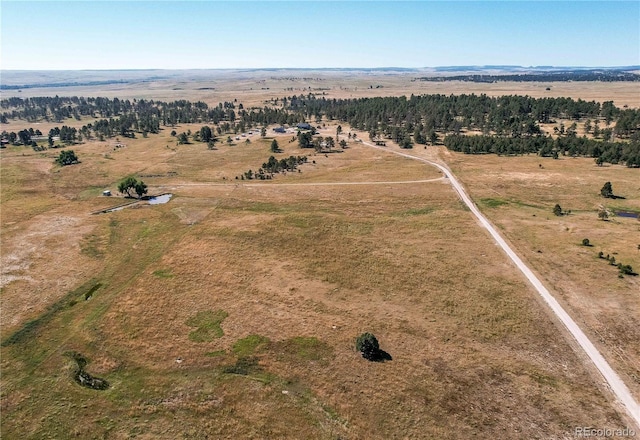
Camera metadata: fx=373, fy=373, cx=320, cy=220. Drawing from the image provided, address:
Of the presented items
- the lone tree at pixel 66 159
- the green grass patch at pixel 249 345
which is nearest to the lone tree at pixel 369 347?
the green grass patch at pixel 249 345

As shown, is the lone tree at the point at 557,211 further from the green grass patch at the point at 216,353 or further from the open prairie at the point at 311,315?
the green grass patch at the point at 216,353

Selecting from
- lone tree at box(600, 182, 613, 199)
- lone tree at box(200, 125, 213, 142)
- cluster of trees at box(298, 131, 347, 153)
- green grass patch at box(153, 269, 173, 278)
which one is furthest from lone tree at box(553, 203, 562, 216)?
lone tree at box(200, 125, 213, 142)

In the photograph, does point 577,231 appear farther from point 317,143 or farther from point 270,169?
point 317,143

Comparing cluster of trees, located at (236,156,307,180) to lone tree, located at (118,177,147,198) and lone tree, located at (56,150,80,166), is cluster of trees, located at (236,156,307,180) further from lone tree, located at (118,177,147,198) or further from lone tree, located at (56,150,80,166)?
lone tree, located at (56,150,80,166)

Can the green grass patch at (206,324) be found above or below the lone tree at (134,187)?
below

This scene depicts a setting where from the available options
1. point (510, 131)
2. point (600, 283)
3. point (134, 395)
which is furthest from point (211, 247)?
point (510, 131)

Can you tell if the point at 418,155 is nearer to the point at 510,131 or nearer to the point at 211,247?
the point at 510,131

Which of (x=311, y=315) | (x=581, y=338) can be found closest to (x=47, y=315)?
(x=311, y=315)
